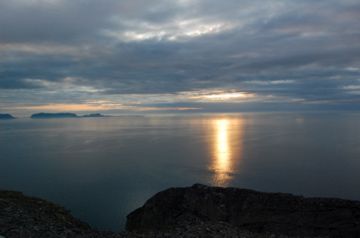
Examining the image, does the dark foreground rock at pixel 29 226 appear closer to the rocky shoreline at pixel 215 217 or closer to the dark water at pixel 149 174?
the rocky shoreline at pixel 215 217

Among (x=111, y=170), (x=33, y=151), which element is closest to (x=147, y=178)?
(x=111, y=170)

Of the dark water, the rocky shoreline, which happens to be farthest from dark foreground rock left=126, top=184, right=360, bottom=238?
the dark water

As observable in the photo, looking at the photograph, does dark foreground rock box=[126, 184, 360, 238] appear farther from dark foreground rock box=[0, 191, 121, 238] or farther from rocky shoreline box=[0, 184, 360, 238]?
dark foreground rock box=[0, 191, 121, 238]

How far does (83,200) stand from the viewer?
36844 mm

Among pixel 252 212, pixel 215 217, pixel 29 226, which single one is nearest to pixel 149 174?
pixel 215 217

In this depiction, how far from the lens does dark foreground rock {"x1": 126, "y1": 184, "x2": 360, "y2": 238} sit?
1822 centimetres

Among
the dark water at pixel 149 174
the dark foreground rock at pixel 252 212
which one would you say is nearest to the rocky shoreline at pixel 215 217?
the dark foreground rock at pixel 252 212

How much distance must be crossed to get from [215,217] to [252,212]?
234 centimetres

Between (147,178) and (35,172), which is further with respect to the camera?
(35,172)

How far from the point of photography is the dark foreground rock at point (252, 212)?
18219 mm

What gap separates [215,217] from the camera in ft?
65.3

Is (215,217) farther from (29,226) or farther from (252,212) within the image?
(29,226)

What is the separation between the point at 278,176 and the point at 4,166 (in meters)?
49.4

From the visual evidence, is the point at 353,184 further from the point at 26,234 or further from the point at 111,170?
the point at 26,234
